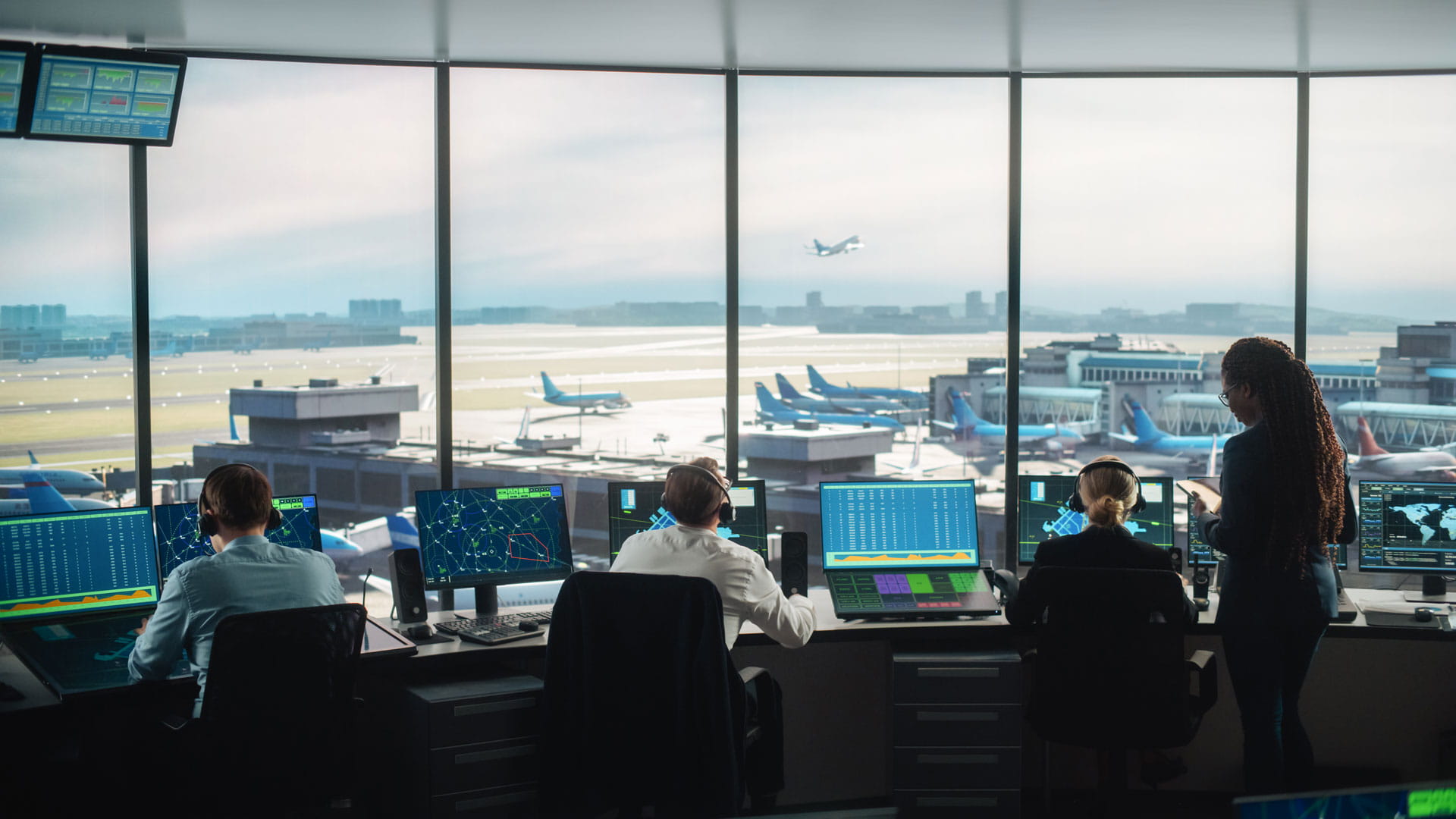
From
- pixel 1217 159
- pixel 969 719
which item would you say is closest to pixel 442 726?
pixel 969 719

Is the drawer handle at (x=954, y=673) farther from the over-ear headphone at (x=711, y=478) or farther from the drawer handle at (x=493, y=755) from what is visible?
the drawer handle at (x=493, y=755)

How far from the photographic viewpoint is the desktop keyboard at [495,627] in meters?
3.31

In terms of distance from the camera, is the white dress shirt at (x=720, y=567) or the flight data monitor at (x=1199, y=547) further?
the flight data monitor at (x=1199, y=547)

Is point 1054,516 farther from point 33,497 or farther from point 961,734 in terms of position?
point 33,497

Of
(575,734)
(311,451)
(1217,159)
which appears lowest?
(311,451)

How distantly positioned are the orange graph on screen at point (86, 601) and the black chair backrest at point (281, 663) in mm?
1086

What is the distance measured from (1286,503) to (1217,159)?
2417mm

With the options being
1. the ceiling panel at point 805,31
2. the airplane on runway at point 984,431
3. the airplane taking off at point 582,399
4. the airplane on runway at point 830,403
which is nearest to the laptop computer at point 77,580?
the ceiling panel at point 805,31

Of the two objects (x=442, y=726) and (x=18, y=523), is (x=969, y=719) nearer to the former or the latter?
(x=442, y=726)

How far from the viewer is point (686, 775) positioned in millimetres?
2576

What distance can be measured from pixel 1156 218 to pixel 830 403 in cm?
2200

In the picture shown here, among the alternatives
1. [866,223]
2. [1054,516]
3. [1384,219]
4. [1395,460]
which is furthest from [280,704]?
[1395,460]

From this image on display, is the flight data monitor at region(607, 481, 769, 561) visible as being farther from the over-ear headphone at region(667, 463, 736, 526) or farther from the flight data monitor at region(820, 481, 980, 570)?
the over-ear headphone at region(667, 463, 736, 526)

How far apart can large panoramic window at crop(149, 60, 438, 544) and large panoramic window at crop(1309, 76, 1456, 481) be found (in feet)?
12.1
